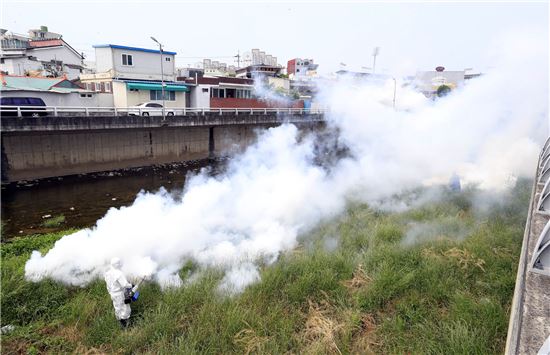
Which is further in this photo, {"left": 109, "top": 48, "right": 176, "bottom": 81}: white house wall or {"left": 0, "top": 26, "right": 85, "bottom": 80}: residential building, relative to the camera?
Answer: {"left": 0, "top": 26, "right": 85, "bottom": 80}: residential building

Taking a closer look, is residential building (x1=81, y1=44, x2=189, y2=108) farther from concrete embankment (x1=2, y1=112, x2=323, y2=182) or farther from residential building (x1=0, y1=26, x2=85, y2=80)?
residential building (x1=0, y1=26, x2=85, y2=80)

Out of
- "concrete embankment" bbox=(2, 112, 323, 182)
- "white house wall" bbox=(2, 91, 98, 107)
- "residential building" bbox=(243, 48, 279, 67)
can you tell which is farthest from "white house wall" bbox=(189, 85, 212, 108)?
"residential building" bbox=(243, 48, 279, 67)

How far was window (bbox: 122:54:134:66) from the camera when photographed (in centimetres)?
3053

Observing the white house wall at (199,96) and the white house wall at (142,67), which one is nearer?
the white house wall at (142,67)

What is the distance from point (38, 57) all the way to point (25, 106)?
24380 millimetres

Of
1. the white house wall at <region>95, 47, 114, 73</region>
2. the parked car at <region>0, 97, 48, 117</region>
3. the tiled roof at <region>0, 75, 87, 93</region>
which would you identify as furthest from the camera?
the white house wall at <region>95, 47, 114, 73</region>

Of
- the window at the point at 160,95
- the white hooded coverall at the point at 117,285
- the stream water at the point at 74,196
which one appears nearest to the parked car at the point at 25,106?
the stream water at the point at 74,196

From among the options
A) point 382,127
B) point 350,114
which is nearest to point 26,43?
point 350,114

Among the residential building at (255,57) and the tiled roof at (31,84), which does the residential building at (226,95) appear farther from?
the residential building at (255,57)

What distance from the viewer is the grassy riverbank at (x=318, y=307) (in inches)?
220

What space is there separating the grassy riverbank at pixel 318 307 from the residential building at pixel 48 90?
18.3 meters

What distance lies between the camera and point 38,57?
37.7m

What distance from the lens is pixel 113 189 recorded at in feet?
64.4

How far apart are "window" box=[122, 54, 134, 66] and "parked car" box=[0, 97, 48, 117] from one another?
1000 cm
